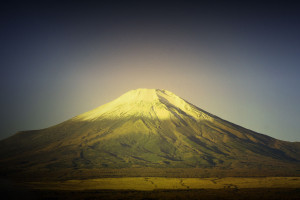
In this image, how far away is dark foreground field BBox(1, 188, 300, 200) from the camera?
237ft

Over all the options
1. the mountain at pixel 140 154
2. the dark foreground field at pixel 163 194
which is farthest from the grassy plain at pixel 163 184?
the mountain at pixel 140 154

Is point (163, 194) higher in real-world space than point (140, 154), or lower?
lower

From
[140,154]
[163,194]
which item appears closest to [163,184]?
[163,194]

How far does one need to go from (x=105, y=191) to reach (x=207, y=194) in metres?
27.9

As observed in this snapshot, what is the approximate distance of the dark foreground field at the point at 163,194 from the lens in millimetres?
72188

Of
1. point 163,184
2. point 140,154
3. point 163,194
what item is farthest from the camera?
point 140,154

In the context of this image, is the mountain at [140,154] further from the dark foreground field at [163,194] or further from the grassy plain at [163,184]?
the dark foreground field at [163,194]

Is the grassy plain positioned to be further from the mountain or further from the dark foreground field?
A: the mountain

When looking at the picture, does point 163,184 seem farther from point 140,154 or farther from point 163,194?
point 140,154

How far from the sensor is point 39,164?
14550 centimetres

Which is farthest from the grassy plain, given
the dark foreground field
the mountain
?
the mountain

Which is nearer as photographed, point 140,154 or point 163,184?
point 163,184

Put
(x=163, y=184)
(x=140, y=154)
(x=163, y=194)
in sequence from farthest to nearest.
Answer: (x=140, y=154)
(x=163, y=184)
(x=163, y=194)

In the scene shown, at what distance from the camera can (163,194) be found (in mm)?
77375
